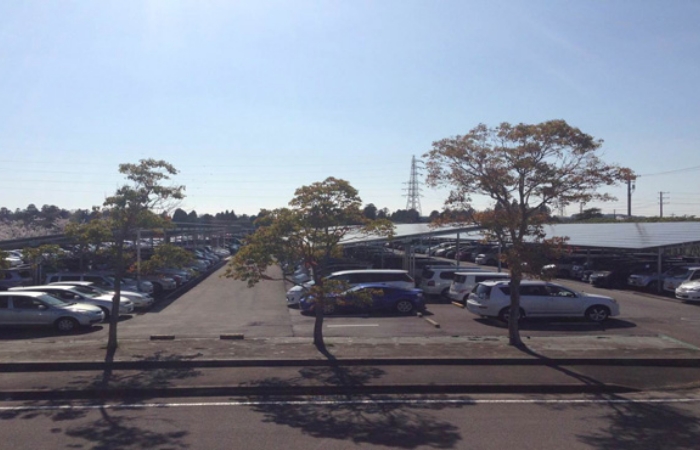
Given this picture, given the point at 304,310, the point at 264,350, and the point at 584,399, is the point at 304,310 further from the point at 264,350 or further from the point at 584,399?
the point at 584,399

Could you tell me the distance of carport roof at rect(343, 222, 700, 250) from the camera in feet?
101

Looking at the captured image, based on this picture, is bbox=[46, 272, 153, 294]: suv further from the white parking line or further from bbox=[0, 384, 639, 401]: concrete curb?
the white parking line

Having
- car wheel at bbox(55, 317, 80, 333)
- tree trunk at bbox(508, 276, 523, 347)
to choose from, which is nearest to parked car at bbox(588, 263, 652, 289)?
tree trunk at bbox(508, 276, 523, 347)

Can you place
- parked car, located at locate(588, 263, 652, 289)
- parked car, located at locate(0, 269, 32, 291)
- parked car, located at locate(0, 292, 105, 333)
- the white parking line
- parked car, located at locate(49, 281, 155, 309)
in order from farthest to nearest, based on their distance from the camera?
1. parked car, located at locate(588, 263, 652, 289)
2. parked car, located at locate(0, 269, 32, 291)
3. parked car, located at locate(49, 281, 155, 309)
4. parked car, located at locate(0, 292, 105, 333)
5. the white parking line

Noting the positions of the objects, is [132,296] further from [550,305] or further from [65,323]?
[550,305]

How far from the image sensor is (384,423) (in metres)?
8.84

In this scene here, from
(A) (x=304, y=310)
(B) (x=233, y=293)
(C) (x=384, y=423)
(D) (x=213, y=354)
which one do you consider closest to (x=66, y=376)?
(D) (x=213, y=354)

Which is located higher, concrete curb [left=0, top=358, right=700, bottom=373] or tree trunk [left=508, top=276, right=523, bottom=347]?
tree trunk [left=508, top=276, right=523, bottom=347]

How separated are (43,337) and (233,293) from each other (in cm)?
1474

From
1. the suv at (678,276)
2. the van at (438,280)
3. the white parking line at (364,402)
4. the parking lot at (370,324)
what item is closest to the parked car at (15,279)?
the parking lot at (370,324)

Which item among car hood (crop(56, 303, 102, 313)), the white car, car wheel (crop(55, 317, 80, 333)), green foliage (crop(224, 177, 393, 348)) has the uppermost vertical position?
green foliage (crop(224, 177, 393, 348))

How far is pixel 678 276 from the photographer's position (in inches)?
1174

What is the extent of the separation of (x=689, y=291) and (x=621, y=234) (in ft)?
40.4

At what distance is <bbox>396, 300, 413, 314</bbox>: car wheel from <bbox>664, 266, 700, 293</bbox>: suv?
1409 cm
